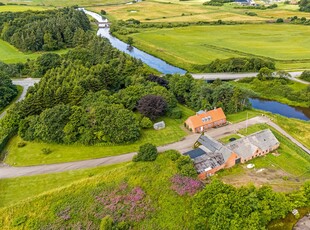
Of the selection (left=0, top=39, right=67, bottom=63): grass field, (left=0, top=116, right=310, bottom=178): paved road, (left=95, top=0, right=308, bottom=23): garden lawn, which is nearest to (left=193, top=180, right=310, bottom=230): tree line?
(left=0, top=116, right=310, bottom=178): paved road

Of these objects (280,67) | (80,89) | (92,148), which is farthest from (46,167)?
(280,67)

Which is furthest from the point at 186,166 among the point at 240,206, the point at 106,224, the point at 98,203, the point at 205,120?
the point at 205,120

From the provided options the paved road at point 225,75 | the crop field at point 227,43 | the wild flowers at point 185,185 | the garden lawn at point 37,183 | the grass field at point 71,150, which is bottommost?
the garden lawn at point 37,183

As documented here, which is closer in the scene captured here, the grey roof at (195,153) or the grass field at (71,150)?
the grey roof at (195,153)

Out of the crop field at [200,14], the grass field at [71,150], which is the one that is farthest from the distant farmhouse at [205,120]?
the crop field at [200,14]

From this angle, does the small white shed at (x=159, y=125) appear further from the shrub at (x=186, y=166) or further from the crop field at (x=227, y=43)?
the crop field at (x=227, y=43)

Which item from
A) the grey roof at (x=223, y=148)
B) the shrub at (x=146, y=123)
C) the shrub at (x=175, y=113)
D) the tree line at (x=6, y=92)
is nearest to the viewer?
the grey roof at (x=223, y=148)
